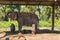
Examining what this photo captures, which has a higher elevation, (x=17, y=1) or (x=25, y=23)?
(x=17, y=1)

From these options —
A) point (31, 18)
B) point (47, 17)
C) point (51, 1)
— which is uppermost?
point (51, 1)

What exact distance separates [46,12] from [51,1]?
10.2 meters

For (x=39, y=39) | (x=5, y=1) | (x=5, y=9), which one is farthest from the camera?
(x=5, y=9)

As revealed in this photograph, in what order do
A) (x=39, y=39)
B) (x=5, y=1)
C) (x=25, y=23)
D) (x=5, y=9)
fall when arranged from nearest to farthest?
(x=39, y=39) < (x=5, y=1) < (x=25, y=23) < (x=5, y=9)

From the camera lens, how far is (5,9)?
65.0 feet

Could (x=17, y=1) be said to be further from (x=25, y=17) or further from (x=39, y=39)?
(x=39, y=39)

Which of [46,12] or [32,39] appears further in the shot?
[46,12]

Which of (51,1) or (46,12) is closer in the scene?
(51,1)

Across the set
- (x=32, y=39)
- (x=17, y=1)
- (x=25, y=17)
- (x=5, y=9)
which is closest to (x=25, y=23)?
(x=25, y=17)

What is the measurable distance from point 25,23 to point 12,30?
2.64ft

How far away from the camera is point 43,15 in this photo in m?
20.6

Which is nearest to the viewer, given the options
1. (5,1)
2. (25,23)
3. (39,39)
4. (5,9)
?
(39,39)

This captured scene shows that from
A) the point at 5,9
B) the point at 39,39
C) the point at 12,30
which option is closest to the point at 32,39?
the point at 39,39

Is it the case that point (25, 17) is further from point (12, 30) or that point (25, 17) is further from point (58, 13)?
point (58, 13)
